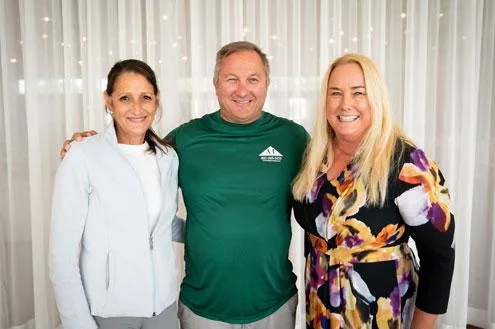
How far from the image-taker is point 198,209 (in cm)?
174

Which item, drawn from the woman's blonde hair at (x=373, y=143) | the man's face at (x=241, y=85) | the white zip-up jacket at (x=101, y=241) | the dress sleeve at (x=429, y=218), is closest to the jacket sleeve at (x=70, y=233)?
the white zip-up jacket at (x=101, y=241)

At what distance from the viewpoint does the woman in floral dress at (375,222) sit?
1.34m

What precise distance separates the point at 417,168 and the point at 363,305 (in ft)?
1.66

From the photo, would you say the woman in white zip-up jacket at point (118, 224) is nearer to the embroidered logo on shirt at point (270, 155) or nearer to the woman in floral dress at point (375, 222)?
the embroidered logo on shirt at point (270, 155)

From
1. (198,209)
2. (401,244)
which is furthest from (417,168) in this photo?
(198,209)

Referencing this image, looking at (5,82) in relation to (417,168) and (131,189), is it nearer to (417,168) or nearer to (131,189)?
(131,189)

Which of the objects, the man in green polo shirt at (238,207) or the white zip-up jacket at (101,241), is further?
the man in green polo shirt at (238,207)

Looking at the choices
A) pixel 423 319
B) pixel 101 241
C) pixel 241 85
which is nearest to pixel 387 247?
pixel 423 319

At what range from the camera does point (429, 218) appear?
52.2 inches

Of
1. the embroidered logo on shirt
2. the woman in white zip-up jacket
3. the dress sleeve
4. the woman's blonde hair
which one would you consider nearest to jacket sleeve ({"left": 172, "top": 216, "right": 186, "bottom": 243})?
the woman in white zip-up jacket

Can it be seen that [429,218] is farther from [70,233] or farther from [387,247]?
[70,233]

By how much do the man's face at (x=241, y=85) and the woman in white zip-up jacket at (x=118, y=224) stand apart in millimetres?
334

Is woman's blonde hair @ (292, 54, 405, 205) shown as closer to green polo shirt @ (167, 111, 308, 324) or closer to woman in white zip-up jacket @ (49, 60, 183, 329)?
green polo shirt @ (167, 111, 308, 324)

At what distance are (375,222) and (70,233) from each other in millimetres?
1024
